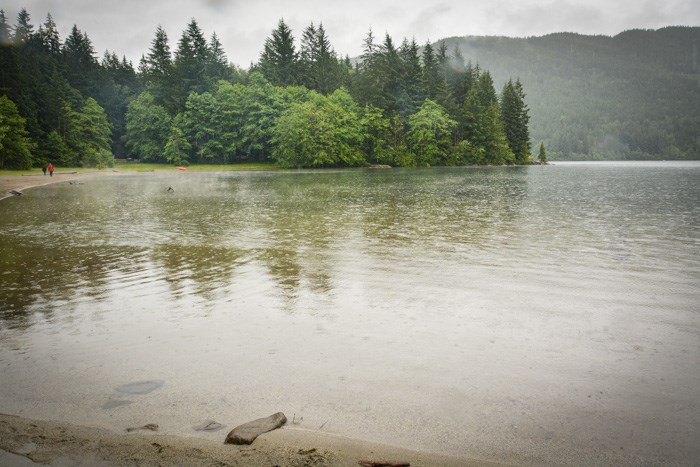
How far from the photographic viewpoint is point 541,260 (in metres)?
11.2

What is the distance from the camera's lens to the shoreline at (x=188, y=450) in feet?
11.2

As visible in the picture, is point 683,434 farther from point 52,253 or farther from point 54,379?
point 52,253

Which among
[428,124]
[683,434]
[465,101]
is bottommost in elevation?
[683,434]

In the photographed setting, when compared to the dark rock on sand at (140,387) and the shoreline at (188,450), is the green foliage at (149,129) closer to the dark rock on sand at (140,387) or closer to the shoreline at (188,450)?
the dark rock on sand at (140,387)

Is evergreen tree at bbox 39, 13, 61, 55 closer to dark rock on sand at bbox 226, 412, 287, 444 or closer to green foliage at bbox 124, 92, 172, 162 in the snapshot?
green foliage at bbox 124, 92, 172, 162

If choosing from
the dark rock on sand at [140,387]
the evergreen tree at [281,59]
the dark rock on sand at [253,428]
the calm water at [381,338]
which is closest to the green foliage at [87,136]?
the evergreen tree at [281,59]

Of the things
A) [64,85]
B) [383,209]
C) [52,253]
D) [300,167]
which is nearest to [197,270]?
[52,253]

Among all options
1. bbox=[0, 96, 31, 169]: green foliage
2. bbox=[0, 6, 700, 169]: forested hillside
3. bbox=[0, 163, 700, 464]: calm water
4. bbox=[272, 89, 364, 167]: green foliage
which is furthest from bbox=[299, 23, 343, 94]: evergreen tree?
bbox=[0, 163, 700, 464]: calm water

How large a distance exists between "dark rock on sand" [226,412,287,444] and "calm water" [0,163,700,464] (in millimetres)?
267

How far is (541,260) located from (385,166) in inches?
3228

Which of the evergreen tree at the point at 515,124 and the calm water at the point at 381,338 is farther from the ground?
the evergreen tree at the point at 515,124

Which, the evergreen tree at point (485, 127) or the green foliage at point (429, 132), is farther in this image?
the evergreen tree at point (485, 127)

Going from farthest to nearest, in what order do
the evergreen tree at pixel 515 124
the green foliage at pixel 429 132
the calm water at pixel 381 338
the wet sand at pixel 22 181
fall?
the evergreen tree at pixel 515 124
the green foliage at pixel 429 132
the wet sand at pixel 22 181
the calm water at pixel 381 338

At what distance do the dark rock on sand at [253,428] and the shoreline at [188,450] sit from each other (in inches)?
2.3
